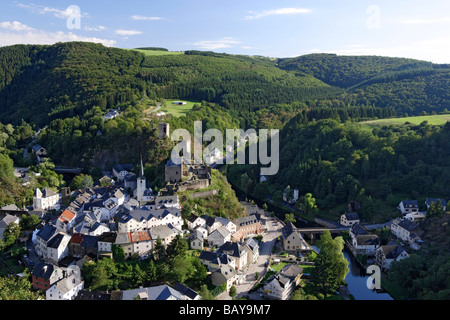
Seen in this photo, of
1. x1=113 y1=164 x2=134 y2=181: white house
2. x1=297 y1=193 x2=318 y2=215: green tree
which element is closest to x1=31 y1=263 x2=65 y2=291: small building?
x1=113 y1=164 x2=134 y2=181: white house

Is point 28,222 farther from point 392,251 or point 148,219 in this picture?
point 392,251

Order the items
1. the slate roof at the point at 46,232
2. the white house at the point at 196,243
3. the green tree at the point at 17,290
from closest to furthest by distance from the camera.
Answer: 1. the green tree at the point at 17,290
2. the slate roof at the point at 46,232
3. the white house at the point at 196,243

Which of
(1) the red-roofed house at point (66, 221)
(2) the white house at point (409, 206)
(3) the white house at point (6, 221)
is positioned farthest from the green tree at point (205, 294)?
(2) the white house at point (409, 206)

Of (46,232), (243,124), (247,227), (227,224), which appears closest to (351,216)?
(247,227)

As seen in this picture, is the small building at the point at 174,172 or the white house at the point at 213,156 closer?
the small building at the point at 174,172

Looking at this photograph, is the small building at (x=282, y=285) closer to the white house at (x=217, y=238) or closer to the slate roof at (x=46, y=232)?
the white house at (x=217, y=238)

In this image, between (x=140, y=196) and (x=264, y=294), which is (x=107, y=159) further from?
(x=264, y=294)
